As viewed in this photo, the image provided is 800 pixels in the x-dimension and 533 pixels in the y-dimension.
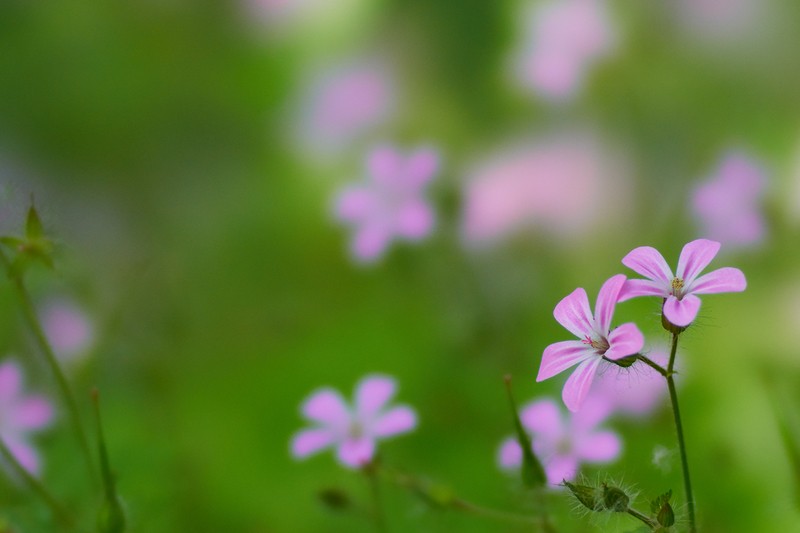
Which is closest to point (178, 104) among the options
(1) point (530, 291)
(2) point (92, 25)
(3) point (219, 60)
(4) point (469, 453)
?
(3) point (219, 60)

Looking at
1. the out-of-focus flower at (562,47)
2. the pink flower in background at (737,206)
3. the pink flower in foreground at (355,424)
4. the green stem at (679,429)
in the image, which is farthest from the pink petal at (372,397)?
the out-of-focus flower at (562,47)

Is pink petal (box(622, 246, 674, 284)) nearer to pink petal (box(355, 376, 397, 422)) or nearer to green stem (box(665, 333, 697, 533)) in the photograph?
green stem (box(665, 333, 697, 533))

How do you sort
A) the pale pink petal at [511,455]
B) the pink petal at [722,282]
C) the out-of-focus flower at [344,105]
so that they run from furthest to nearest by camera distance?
1. the out-of-focus flower at [344,105]
2. the pale pink petal at [511,455]
3. the pink petal at [722,282]

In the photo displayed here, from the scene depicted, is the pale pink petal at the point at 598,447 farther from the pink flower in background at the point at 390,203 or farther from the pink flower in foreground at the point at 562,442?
the pink flower in background at the point at 390,203

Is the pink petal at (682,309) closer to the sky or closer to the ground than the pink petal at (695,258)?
closer to the ground

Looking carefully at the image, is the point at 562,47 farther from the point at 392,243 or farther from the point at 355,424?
the point at 355,424
